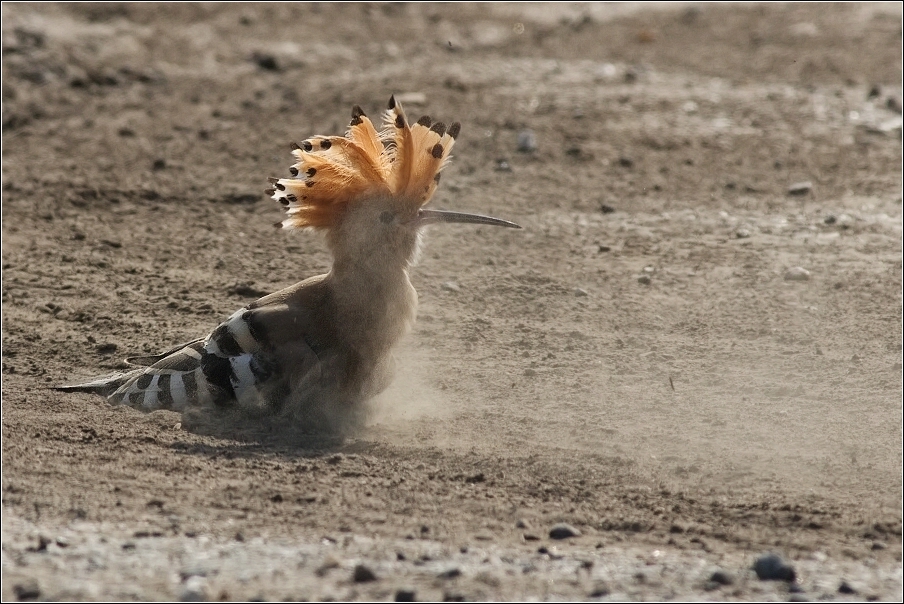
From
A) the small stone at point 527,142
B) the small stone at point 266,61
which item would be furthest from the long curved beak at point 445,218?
the small stone at point 266,61

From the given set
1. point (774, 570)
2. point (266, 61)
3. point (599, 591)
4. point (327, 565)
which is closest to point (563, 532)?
point (599, 591)

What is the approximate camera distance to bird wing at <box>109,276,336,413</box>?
623 centimetres

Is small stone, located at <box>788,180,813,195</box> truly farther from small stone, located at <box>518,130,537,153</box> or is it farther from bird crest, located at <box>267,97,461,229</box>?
bird crest, located at <box>267,97,461,229</box>

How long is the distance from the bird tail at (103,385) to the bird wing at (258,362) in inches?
9.3

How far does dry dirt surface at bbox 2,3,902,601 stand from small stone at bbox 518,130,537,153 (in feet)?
0.24

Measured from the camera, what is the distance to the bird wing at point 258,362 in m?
6.23

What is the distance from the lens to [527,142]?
1066 centimetres

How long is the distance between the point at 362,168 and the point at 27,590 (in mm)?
2827

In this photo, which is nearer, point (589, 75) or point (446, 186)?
point (446, 186)

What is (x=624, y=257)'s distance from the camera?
27.8ft

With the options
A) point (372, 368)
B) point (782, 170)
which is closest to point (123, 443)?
point (372, 368)

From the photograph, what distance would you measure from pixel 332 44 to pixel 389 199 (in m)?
7.79

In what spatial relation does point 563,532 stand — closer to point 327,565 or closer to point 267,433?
point 327,565

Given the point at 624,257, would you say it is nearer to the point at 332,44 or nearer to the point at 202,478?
the point at 202,478
